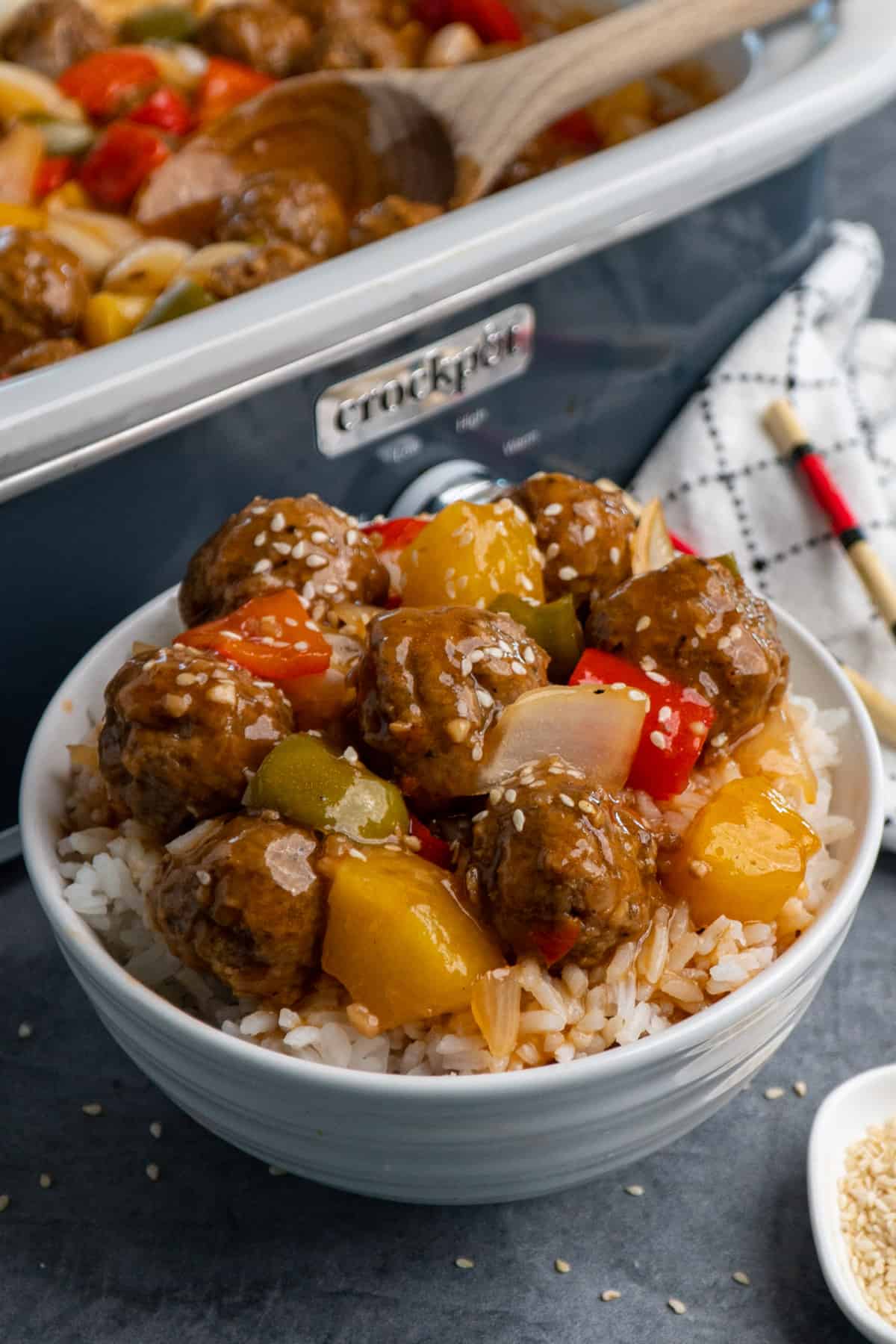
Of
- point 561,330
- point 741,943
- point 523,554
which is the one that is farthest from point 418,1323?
point 561,330

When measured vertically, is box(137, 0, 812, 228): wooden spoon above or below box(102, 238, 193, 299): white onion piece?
above

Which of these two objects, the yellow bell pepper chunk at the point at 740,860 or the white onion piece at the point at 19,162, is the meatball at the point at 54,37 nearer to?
the white onion piece at the point at 19,162

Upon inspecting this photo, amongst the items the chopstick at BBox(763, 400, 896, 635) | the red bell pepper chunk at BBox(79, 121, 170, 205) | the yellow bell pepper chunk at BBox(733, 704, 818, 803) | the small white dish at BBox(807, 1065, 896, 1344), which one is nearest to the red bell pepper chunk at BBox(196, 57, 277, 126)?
the red bell pepper chunk at BBox(79, 121, 170, 205)

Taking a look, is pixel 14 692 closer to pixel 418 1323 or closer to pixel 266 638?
pixel 266 638

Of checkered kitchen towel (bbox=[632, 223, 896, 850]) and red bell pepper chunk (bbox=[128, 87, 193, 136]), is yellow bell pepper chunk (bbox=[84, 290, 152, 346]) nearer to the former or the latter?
red bell pepper chunk (bbox=[128, 87, 193, 136])

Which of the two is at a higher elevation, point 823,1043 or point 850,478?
point 850,478

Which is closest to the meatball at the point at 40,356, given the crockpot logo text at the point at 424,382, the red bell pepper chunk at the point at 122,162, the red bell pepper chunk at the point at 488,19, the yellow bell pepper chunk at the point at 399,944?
the crockpot logo text at the point at 424,382
